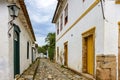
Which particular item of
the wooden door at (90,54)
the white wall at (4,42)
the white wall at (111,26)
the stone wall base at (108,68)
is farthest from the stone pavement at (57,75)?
the white wall at (4,42)

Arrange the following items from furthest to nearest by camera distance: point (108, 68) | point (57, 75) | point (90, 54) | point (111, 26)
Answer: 1. point (57, 75)
2. point (90, 54)
3. point (111, 26)
4. point (108, 68)

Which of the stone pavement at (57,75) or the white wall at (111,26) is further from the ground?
the white wall at (111,26)

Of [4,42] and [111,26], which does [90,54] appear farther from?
[4,42]

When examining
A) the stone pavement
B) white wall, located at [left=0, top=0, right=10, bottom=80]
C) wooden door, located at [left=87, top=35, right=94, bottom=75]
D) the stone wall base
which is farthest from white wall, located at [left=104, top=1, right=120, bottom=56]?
white wall, located at [left=0, top=0, right=10, bottom=80]

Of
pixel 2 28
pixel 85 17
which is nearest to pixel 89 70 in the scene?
pixel 85 17

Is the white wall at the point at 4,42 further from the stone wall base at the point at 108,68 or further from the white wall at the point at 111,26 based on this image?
the white wall at the point at 111,26

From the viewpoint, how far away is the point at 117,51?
7012 mm

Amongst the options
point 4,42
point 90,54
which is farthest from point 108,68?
point 4,42

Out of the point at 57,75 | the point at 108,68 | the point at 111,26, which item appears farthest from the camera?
the point at 57,75

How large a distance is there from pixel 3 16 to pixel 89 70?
4.84 metres

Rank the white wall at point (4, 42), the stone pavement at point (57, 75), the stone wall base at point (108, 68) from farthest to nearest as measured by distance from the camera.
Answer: the stone pavement at point (57, 75), the white wall at point (4, 42), the stone wall base at point (108, 68)

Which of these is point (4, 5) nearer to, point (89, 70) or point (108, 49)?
point (108, 49)

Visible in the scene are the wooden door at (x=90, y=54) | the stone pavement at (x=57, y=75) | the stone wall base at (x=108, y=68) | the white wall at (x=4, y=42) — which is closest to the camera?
the stone wall base at (x=108, y=68)

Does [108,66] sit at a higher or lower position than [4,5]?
lower
